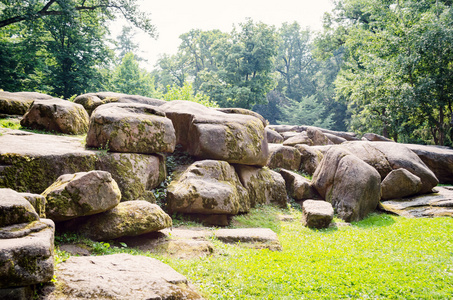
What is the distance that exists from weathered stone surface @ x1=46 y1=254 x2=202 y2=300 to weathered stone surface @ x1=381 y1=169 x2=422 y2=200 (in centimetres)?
1239

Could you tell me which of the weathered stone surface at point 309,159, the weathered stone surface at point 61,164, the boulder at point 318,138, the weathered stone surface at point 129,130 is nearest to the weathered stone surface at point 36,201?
the weathered stone surface at point 61,164

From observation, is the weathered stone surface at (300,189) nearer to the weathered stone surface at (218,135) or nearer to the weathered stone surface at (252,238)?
the weathered stone surface at (218,135)

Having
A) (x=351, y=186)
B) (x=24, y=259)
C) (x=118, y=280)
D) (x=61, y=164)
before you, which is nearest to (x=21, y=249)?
(x=24, y=259)

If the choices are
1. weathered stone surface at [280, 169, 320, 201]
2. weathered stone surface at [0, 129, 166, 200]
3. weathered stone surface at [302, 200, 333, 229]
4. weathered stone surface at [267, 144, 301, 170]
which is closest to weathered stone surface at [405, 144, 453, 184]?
weathered stone surface at [267, 144, 301, 170]

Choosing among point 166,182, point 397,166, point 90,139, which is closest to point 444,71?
point 397,166

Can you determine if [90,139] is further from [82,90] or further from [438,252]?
[82,90]

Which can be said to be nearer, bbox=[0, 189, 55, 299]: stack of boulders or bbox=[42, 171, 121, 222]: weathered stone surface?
bbox=[0, 189, 55, 299]: stack of boulders

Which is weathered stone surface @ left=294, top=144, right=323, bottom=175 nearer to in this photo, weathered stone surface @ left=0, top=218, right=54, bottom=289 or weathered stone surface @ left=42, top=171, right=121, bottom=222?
weathered stone surface @ left=42, top=171, right=121, bottom=222

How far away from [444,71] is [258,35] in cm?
2897

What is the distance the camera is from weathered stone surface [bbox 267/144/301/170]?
56.1 feet

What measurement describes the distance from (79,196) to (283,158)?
1281cm

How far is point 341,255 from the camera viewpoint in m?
7.53

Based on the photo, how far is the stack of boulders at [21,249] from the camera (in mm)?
3539

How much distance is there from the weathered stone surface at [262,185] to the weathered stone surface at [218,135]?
433 mm
